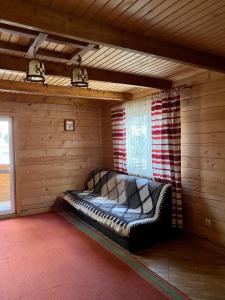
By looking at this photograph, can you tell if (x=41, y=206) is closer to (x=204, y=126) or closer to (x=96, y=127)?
(x=96, y=127)

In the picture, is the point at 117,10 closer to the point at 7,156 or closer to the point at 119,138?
the point at 119,138

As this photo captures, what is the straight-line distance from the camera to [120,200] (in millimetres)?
4102

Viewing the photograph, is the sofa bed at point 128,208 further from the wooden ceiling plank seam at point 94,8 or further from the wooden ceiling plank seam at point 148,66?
the wooden ceiling plank seam at point 94,8

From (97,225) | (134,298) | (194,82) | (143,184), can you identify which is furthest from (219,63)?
(97,225)

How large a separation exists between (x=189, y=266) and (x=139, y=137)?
84.1 inches

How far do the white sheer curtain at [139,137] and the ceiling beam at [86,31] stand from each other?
1.73 meters

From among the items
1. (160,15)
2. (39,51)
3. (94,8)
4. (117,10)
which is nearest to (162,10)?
(160,15)

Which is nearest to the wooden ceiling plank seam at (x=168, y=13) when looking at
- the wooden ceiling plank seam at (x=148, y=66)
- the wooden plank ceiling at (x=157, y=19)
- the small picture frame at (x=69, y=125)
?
the wooden plank ceiling at (x=157, y=19)

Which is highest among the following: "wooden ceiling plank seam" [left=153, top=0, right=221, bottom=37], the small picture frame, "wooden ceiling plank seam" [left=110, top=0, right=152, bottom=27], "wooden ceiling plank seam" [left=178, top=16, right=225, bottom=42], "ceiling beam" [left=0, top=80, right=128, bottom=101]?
"wooden ceiling plank seam" [left=110, top=0, right=152, bottom=27]

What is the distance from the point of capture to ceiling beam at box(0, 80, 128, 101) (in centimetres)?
356

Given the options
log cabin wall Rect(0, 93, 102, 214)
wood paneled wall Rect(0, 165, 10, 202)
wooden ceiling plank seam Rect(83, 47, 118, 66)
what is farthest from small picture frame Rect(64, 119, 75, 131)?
wooden ceiling plank seam Rect(83, 47, 118, 66)

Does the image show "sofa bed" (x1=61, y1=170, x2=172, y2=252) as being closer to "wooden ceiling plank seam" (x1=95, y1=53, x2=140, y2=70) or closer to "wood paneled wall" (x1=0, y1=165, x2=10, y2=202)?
"wood paneled wall" (x1=0, y1=165, x2=10, y2=202)

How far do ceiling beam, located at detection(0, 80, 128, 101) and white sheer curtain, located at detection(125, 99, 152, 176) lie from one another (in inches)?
12.5

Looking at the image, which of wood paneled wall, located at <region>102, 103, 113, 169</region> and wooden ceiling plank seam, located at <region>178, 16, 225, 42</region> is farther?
wood paneled wall, located at <region>102, 103, 113, 169</region>
